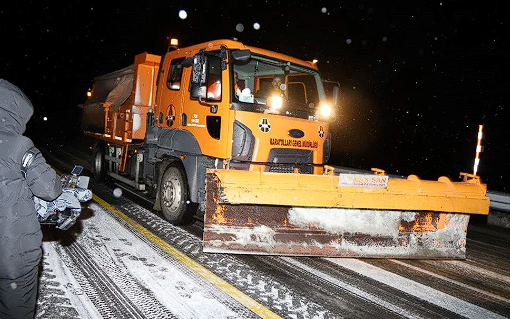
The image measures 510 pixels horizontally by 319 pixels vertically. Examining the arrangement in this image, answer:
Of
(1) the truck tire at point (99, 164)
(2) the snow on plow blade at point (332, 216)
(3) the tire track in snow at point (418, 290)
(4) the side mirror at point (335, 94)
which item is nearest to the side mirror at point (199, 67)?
(2) the snow on plow blade at point (332, 216)

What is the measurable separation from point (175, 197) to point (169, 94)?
6.07ft

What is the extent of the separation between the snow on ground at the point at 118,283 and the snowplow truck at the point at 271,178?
70cm

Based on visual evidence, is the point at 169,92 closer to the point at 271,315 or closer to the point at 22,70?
the point at 271,315

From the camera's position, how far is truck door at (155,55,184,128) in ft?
21.6

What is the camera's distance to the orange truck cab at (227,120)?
5.46 m

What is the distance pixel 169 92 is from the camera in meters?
6.88

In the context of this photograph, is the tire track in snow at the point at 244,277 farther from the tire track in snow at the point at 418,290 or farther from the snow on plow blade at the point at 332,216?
the tire track in snow at the point at 418,290

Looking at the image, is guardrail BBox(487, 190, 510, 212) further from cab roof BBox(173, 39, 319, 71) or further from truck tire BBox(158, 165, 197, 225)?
truck tire BBox(158, 165, 197, 225)

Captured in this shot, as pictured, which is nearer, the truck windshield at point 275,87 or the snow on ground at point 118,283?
the snow on ground at point 118,283

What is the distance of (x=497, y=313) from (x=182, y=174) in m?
4.36

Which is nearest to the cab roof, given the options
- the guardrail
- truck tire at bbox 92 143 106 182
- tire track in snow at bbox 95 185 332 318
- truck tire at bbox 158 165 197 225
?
truck tire at bbox 158 165 197 225

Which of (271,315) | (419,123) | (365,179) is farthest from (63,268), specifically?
(419,123)

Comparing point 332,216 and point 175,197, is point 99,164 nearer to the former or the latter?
point 175,197

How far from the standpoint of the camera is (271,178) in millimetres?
4652
